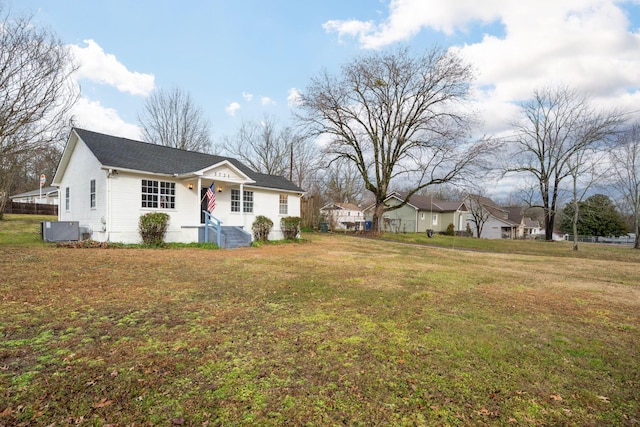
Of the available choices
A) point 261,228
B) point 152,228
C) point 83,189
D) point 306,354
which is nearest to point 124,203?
point 152,228

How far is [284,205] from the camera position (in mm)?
19562

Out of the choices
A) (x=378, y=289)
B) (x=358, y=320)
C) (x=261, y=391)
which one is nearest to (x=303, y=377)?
(x=261, y=391)

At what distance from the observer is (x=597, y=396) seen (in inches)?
109

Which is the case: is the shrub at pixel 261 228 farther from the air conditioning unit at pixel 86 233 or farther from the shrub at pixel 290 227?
the air conditioning unit at pixel 86 233

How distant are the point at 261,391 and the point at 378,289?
4372 mm

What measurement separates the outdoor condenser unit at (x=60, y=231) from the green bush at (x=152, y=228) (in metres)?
2.90

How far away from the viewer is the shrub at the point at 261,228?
16.7 metres

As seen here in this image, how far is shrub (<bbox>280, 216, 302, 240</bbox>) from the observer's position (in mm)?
18328

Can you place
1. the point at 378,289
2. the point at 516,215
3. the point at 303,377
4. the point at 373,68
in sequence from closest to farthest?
1. the point at 303,377
2. the point at 378,289
3. the point at 373,68
4. the point at 516,215

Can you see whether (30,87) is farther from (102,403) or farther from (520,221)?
(520,221)

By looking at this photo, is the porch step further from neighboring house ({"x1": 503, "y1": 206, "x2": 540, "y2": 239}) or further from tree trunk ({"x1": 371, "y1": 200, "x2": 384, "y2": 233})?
neighboring house ({"x1": 503, "y1": 206, "x2": 540, "y2": 239})

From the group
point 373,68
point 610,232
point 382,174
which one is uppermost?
point 373,68

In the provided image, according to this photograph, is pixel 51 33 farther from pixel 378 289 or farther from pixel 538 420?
pixel 538 420

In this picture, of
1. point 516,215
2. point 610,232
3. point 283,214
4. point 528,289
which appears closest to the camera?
point 528,289
